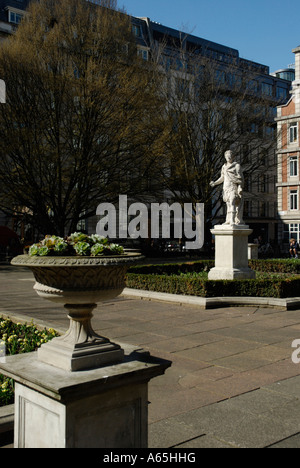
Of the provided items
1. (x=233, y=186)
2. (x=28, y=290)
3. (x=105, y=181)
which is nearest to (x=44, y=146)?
(x=105, y=181)

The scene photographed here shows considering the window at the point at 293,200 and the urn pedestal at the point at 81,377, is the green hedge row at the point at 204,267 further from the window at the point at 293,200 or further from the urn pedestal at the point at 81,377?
the window at the point at 293,200

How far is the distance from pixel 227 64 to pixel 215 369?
99.8 ft

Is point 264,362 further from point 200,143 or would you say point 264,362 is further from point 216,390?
point 200,143

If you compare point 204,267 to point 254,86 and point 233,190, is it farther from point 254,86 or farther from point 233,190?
point 254,86

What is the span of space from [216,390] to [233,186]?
33.4 ft

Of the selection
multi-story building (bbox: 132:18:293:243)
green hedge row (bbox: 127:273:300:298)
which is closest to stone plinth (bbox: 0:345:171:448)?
green hedge row (bbox: 127:273:300:298)

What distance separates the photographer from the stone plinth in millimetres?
2986

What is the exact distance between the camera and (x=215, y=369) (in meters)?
6.39

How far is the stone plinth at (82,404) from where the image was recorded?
2.99 meters

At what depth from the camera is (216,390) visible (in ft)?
18.2

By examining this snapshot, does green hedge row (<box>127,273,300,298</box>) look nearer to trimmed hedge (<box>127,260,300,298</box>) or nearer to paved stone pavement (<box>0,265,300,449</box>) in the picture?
trimmed hedge (<box>127,260,300,298</box>)

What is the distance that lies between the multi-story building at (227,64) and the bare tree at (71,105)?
22.1 feet

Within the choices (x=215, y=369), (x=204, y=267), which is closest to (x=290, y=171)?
(x=204, y=267)

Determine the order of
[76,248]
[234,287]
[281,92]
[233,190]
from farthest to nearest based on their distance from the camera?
[281,92] < [233,190] < [234,287] < [76,248]
